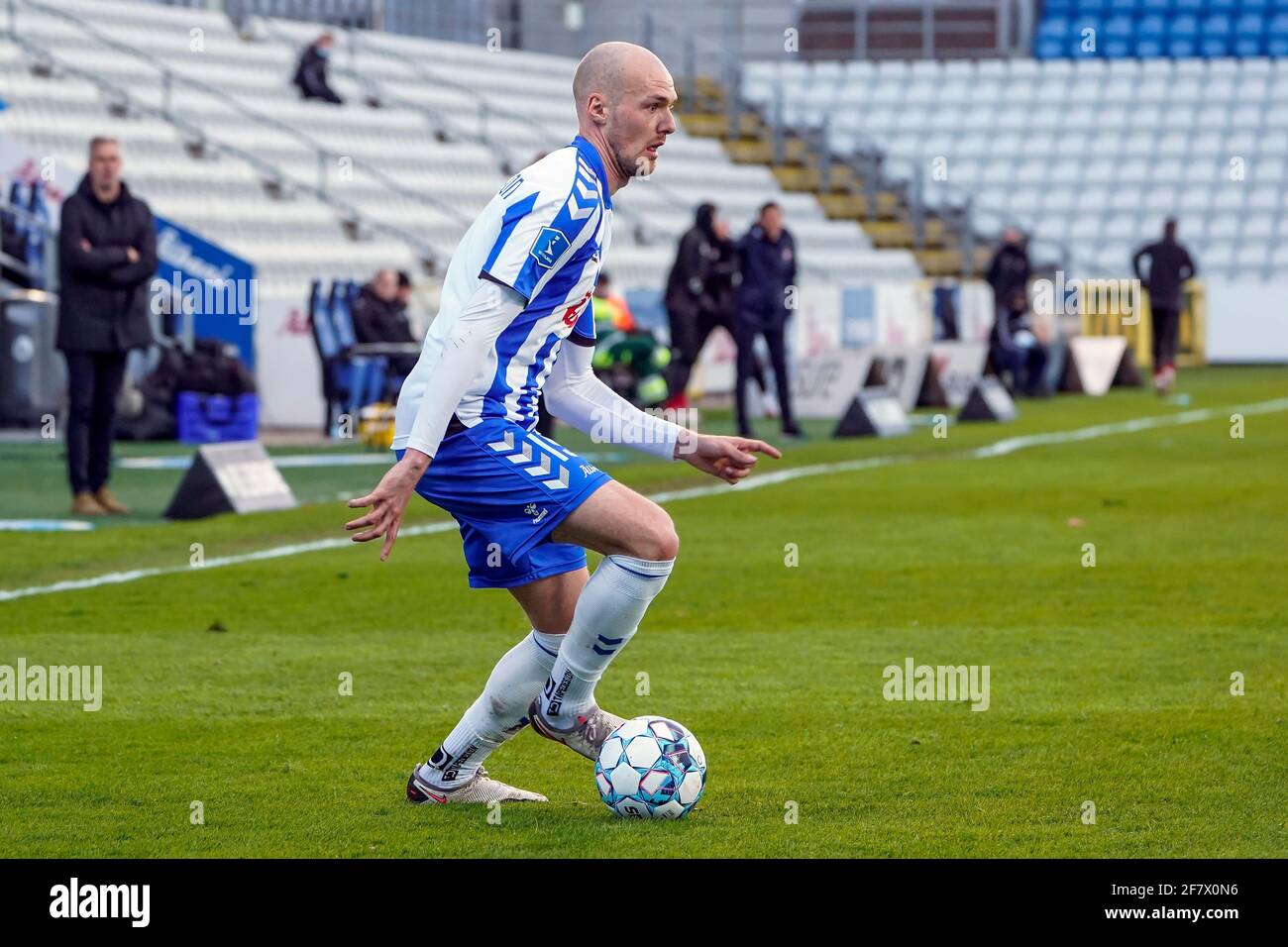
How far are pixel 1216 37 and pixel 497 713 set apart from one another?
37918 millimetres

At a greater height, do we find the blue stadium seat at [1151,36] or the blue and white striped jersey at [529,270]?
the blue stadium seat at [1151,36]

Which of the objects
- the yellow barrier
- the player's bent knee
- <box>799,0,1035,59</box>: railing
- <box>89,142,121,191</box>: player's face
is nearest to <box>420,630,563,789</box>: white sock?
the player's bent knee

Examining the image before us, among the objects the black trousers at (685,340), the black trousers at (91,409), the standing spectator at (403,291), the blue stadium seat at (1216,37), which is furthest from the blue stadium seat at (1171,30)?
the black trousers at (91,409)

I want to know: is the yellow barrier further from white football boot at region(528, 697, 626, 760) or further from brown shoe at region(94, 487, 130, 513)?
white football boot at region(528, 697, 626, 760)

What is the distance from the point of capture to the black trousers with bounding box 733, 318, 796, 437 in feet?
63.2

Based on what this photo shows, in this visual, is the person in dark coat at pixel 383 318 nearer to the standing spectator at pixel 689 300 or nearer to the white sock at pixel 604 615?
the standing spectator at pixel 689 300

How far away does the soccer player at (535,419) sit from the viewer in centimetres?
516

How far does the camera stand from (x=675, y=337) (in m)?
20.6

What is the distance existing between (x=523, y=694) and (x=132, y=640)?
3.38 m

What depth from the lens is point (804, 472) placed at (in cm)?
1645

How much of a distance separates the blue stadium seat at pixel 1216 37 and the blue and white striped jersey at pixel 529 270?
3755 centimetres

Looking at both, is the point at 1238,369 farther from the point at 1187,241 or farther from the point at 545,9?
the point at 545,9

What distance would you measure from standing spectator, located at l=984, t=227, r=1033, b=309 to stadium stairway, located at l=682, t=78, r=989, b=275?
8817mm
